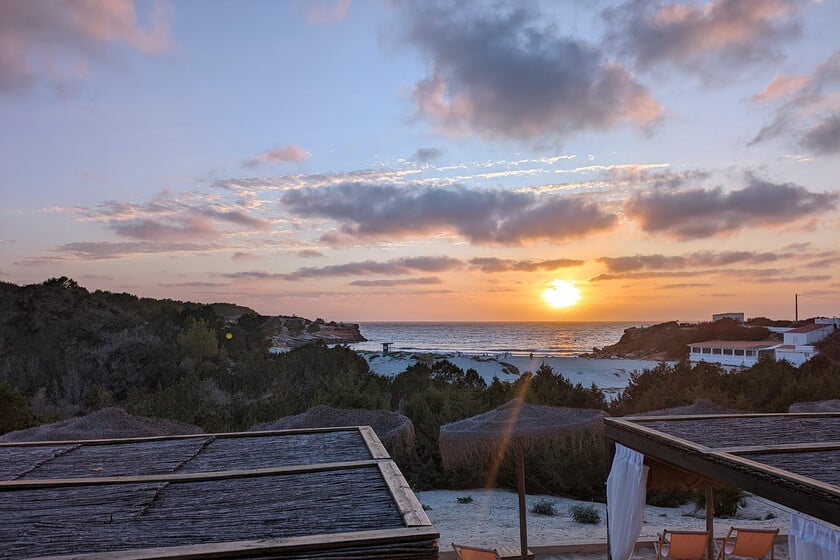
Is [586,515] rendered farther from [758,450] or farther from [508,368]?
[508,368]

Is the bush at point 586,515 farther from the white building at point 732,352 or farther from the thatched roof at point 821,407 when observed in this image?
the white building at point 732,352

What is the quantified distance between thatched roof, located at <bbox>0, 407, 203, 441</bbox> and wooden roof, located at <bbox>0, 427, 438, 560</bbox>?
243 cm

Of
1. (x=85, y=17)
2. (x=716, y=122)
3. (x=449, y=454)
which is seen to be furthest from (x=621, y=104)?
(x=85, y=17)

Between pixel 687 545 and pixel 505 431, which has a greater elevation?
pixel 505 431

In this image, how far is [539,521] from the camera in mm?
9836

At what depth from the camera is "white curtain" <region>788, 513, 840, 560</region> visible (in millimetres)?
3818

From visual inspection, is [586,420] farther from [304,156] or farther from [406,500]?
[304,156]

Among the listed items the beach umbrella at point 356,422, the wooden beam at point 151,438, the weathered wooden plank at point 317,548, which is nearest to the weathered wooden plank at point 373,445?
the wooden beam at point 151,438

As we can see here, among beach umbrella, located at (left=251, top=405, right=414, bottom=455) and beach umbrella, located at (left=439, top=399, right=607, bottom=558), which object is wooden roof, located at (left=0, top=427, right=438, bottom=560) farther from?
beach umbrella, located at (left=251, top=405, right=414, bottom=455)

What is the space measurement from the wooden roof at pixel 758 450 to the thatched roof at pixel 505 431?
2.90 feet

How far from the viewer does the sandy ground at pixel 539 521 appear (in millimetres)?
8523

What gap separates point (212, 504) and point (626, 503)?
4325 mm

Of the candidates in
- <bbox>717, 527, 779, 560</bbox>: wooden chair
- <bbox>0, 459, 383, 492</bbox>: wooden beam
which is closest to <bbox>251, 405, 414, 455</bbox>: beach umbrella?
<bbox>717, 527, 779, 560</bbox>: wooden chair

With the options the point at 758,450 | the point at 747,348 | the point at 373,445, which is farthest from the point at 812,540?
the point at 747,348
